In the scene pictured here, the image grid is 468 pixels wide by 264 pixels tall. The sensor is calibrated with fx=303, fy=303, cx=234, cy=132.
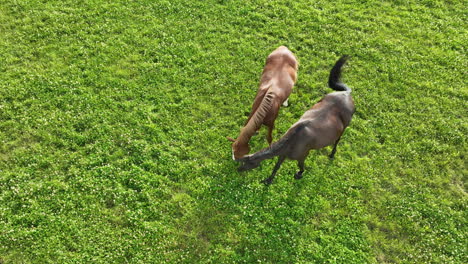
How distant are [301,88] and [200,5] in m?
6.66

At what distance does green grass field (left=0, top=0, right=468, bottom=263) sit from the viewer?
9.16 m

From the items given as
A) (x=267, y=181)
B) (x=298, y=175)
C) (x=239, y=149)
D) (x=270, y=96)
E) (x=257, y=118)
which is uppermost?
(x=270, y=96)

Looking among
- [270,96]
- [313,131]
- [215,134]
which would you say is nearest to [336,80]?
[313,131]

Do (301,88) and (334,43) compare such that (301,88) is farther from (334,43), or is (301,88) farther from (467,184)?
(467,184)

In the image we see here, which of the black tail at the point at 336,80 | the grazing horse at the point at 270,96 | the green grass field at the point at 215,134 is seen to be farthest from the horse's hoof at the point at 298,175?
the black tail at the point at 336,80

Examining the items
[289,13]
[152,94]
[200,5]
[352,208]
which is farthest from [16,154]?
[289,13]

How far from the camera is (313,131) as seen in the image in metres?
9.09

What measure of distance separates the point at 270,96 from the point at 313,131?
69.7 inches

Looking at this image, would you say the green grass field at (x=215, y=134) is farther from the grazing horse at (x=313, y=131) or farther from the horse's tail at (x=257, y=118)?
the horse's tail at (x=257, y=118)

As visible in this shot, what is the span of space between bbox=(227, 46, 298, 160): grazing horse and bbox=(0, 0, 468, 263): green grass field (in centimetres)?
137

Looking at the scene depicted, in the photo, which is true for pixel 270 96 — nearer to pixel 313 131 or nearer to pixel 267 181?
pixel 313 131

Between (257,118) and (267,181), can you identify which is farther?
(267,181)

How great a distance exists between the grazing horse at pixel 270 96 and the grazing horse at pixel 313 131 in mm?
640

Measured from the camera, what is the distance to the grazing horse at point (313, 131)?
29.7 feet
